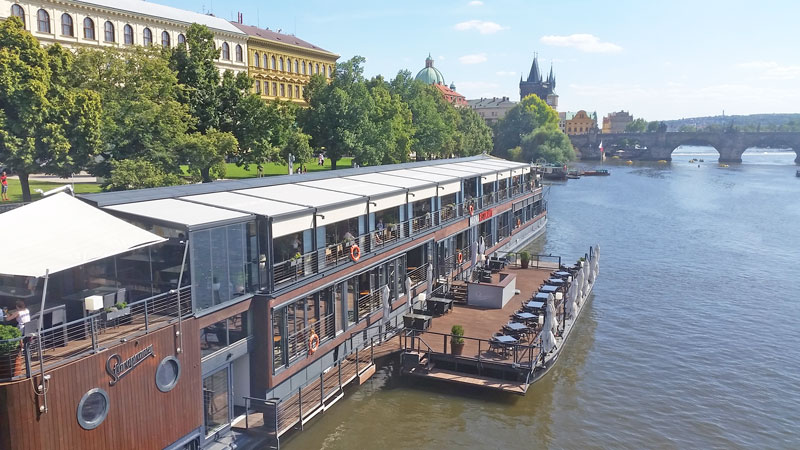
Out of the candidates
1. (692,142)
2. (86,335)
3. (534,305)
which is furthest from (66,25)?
(692,142)

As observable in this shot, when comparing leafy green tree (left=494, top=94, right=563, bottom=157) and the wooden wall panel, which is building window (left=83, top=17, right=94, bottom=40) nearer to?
the wooden wall panel

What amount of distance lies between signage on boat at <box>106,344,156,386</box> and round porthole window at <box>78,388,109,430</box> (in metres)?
0.36

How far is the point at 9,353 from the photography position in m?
12.1

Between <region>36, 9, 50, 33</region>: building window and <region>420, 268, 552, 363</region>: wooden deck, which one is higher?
<region>36, 9, 50, 33</region>: building window

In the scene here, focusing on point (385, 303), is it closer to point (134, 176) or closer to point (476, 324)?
point (476, 324)

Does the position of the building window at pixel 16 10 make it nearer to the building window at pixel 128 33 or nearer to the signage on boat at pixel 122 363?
the building window at pixel 128 33

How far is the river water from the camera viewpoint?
2125cm

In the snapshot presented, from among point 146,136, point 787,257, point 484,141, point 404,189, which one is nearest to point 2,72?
point 146,136

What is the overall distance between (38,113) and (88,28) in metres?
39.9

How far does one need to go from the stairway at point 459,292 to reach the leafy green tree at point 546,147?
115 meters

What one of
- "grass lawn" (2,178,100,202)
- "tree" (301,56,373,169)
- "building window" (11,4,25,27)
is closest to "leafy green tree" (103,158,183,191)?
"grass lawn" (2,178,100,202)

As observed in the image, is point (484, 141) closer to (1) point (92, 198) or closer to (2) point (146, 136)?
(2) point (146, 136)

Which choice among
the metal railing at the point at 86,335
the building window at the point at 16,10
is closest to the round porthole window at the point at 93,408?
the metal railing at the point at 86,335

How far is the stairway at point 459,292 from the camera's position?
30172mm
